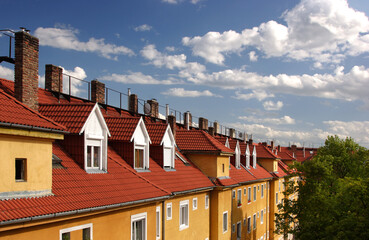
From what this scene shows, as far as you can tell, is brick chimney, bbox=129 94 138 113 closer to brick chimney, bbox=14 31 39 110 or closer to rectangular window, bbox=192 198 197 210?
rectangular window, bbox=192 198 197 210

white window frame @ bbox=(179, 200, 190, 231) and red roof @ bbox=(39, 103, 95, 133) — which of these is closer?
red roof @ bbox=(39, 103, 95, 133)

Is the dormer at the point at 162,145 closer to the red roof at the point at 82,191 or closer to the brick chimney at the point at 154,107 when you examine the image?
the red roof at the point at 82,191

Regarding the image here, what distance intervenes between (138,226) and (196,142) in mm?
13418

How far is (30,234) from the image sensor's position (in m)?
9.44

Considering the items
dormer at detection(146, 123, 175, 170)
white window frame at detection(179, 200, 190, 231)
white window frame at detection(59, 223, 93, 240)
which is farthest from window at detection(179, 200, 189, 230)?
white window frame at detection(59, 223, 93, 240)

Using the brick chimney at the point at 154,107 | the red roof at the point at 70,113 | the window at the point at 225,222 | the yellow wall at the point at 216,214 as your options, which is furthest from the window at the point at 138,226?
the brick chimney at the point at 154,107

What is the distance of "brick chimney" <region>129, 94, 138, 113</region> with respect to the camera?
27203mm

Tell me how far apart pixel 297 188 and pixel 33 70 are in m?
30.9

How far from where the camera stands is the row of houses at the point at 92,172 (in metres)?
9.71

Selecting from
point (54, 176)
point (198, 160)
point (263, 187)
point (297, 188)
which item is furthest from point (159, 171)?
point (263, 187)

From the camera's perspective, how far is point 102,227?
12258mm

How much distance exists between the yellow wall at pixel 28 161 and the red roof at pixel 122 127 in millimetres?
6775

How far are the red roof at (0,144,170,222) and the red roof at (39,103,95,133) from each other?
0.96m

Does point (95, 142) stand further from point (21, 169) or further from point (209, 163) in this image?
point (209, 163)
